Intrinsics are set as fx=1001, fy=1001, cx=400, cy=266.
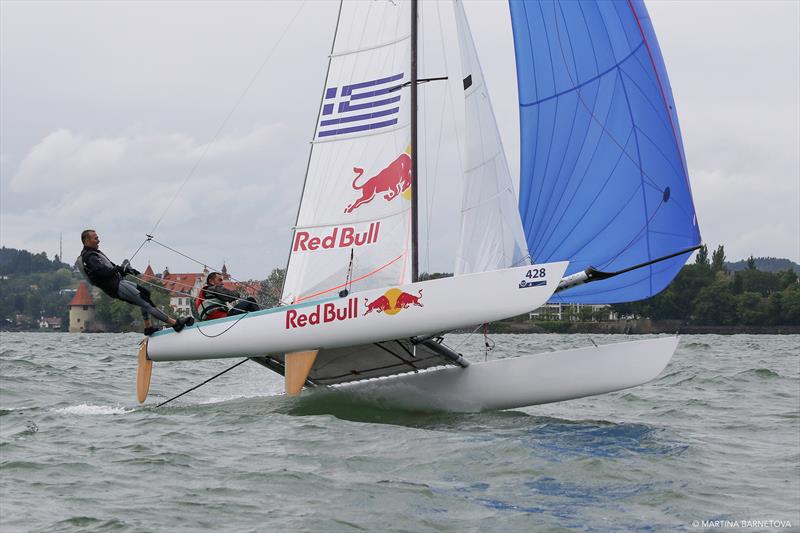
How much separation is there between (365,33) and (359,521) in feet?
21.6

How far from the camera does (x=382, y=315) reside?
31.4 feet

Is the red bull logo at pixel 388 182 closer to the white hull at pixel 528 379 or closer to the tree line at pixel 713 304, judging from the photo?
the white hull at pixel 528 379

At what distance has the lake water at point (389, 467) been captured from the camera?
5.99 m

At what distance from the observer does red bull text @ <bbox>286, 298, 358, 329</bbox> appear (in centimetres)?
976

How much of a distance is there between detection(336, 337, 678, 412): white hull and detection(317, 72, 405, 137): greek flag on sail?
2811mm

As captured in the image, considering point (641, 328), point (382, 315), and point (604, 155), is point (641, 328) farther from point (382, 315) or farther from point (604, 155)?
point (382, 315)

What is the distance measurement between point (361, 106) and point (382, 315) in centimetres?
263

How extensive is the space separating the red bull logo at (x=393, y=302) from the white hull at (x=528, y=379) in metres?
1.57

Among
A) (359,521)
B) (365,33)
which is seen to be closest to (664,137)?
(365,33)

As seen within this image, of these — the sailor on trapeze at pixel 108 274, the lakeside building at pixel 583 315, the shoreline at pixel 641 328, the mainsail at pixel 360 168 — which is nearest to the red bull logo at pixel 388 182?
the mainsail at pixel 360 168

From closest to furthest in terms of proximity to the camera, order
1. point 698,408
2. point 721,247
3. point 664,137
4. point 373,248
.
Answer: point 664,137 < point 373,248 < point 698,408 < point 721,247

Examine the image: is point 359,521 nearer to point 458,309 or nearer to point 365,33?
point 458,309

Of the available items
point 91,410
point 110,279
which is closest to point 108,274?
point 110,279

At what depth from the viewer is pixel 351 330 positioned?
9.69m
